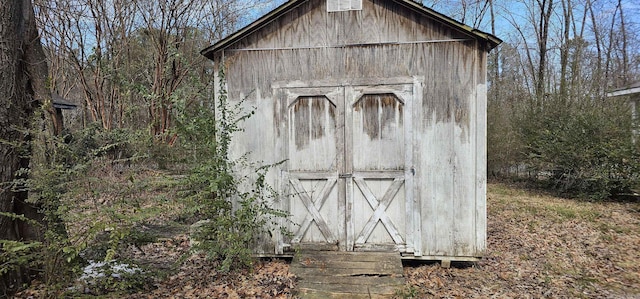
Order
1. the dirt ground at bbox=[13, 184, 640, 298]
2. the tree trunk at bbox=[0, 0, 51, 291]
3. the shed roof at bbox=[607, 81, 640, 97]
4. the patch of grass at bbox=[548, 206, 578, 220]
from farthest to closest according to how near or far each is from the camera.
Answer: the shed roof at bbox=[607, 81, 640, 97], the patch of grass at bbox=[548, 206, 578, 220], the dirt ground at bbox=[13, 184, 640, 298], the tree trunk at bbox=[0, 0, 51, 291]

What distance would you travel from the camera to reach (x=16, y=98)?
457cm

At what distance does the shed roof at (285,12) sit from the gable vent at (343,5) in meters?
0.39

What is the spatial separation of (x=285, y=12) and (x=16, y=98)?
3567 millimetres

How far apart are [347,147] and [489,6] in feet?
64.3

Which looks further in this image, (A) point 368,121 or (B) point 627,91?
(B) point 627,91

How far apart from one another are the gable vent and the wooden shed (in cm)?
1

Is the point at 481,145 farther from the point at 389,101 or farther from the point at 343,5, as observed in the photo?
the point at 343,5

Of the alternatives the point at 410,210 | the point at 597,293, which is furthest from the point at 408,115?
the point at 597,293

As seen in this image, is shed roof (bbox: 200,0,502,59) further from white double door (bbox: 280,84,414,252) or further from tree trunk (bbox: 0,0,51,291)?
tree trunk (bbox: 0,0,51,291)

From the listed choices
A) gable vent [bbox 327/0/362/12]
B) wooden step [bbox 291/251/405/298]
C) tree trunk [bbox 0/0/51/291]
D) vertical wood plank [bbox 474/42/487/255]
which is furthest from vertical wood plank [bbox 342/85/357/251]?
tree trunk [bbox 0/0/51/291]

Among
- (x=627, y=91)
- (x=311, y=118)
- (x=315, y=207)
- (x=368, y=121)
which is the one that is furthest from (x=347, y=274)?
(x=627, y=91)

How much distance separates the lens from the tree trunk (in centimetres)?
443

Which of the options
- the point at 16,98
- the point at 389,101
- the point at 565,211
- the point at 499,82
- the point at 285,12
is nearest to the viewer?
the point at 16,98

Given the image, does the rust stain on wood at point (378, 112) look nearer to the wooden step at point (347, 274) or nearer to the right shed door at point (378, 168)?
the right shed door at point (378, 168)
